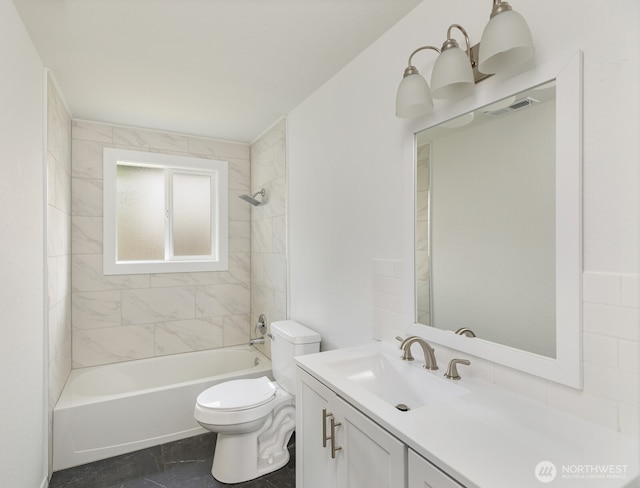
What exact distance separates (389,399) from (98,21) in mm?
2165

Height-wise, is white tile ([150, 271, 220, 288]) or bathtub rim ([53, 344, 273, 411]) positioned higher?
white tile ([150, 271, 220, 288])

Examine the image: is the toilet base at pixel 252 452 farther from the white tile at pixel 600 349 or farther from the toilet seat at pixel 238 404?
the white tile at pixel 600 349

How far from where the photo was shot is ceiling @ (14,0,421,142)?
160 cm

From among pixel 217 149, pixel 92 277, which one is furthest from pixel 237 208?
pixel 92 277

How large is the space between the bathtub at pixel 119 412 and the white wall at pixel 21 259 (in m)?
0.28

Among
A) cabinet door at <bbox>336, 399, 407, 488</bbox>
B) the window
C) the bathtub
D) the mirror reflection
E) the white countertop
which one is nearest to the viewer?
the white countertop

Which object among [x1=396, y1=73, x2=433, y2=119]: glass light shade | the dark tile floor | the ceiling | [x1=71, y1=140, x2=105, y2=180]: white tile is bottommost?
the dark tile floor

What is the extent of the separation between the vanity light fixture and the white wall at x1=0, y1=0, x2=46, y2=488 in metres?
1.62

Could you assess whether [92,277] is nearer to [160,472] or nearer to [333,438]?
[160,472]

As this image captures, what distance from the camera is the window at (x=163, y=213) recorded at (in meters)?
3.13

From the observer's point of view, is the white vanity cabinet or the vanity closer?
the vanity

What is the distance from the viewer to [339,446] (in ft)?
4.22

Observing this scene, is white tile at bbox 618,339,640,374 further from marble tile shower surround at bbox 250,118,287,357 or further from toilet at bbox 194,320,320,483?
marble tile shower surround at bbox 250,118,287,357

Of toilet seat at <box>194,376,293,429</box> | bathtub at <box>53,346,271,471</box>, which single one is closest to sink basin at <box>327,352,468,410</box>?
toilet seat at <box>194,376,293,429</box>
